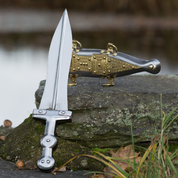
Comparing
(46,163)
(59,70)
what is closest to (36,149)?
(46,163)

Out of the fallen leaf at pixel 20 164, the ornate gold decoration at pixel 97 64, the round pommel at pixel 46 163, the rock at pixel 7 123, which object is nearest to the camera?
the round pommel at pixel 46 163

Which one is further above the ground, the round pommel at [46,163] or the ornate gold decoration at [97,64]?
the ornate gold decoration at [97,64]

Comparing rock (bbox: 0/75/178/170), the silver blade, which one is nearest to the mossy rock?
rock (bbox: 0/75/178/170)

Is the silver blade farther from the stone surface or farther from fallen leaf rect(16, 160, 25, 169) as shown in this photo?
fallen leaf rect(16, 160, 25, 169)

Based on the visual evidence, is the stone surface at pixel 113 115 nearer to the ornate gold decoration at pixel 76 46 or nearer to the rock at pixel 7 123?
the ornate gold decoration at pixel 76 46

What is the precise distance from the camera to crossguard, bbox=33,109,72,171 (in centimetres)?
96

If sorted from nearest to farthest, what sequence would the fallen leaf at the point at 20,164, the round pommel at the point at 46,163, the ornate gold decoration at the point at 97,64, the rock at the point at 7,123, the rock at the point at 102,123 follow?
the round pommel at the point at 46,163, the fallen leaf at the point at 20,164, the rock at the point at 102,123, the ornate gold decoration at the point at 97,64, the rock at the point at 7,123

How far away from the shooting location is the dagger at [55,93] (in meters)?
0.98

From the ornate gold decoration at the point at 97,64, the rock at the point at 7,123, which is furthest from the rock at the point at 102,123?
the rock at the point at 7,123

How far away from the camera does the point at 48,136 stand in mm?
1006

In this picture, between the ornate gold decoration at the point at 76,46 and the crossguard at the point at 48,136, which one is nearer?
the crossguard at the point at 48,136

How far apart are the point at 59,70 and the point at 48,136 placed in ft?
1.04

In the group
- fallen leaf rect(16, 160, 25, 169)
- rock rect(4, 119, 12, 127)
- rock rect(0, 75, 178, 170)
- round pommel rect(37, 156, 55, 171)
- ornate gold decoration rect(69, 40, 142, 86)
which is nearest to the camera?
round pommel rect(37, 156, 55, 171)

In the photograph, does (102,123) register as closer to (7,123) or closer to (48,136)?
(48,136)
